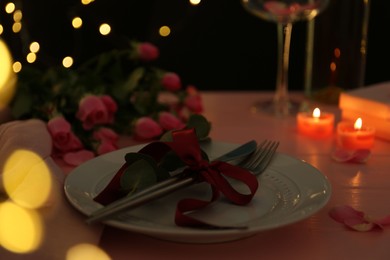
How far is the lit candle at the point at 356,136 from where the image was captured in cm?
100

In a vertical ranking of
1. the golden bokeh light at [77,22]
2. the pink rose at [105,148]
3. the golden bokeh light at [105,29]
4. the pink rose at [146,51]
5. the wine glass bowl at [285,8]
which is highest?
the wine glass bowl at [285,8]

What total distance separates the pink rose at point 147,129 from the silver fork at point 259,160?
207mm

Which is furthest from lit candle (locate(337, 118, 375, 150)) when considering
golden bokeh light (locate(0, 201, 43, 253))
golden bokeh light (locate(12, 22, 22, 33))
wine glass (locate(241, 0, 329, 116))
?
golden bokeh light (locate(12, 22, 22, 33))

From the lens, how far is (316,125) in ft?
3.52

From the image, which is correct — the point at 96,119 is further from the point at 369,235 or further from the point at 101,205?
the point at 369,235

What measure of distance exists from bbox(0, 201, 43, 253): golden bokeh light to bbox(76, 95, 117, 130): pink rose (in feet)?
0.98

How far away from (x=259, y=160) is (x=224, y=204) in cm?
13

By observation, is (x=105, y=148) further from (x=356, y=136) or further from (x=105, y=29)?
(x=105, y=29)

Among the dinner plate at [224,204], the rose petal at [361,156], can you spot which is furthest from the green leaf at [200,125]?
the rose petal at [361,156]

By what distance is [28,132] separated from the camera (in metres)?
0.84

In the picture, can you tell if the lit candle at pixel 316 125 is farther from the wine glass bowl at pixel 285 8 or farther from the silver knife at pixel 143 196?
the silver knife at pixel 143 196

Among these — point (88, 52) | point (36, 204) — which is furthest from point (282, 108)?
point (88, 52)

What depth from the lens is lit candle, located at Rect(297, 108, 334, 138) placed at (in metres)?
Answer: 1.07

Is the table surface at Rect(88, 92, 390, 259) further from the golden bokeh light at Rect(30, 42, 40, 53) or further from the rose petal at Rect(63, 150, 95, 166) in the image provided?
the golden bokeh light at Rect(30, 42, 40, 53)
